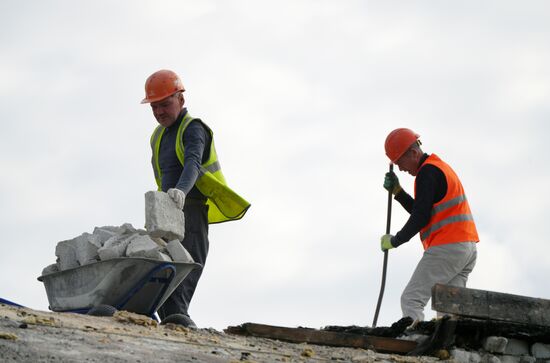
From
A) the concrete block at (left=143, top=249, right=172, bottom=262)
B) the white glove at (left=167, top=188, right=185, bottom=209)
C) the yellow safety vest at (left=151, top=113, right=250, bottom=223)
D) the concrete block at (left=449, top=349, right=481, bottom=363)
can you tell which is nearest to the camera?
the concrete block at (left=449, top=349, right=481, bottom=363)

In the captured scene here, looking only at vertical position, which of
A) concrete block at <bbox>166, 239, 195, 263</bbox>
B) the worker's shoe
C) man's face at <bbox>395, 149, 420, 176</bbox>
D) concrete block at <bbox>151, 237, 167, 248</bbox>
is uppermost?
man's face at <bbox>395, 149, 420, 176</bbox>

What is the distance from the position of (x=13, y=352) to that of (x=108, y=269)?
2007 mm

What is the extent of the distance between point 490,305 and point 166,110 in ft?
8.93

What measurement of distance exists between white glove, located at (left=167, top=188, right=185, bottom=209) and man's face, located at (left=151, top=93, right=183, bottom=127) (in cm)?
85

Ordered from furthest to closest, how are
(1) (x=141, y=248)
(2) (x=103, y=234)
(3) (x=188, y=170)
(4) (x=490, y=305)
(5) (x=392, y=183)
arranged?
(5) (x=392, y=183) → (3) (x=188, y=170) → (2) (x=103, y=234) → (4) (x=490, y=305) → (1) (x=141, y=248)

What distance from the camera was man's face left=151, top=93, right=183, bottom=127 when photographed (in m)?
7.12

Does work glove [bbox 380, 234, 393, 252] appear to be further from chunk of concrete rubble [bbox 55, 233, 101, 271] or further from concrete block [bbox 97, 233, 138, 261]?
chunk of concrete rubble [bbox 55, 233, 101, 271]

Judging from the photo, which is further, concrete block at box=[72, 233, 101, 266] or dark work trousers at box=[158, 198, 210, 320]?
dark work trousers at box=[158, 198, 210, 320]

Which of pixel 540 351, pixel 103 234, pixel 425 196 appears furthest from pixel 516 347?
pixel 103 234

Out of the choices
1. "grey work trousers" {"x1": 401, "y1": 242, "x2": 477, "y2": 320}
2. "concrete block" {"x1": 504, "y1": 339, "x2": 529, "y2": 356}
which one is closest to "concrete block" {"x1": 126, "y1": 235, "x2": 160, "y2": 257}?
"grey work trousers" {"x1": 401, "y1": 242, "x2": 477, "y2": 320}

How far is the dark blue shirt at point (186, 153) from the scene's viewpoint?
677 cm

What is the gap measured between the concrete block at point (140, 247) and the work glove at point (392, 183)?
8.92ft

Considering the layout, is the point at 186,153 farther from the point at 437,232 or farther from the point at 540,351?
the point at 540,351

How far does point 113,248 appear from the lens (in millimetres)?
6051
